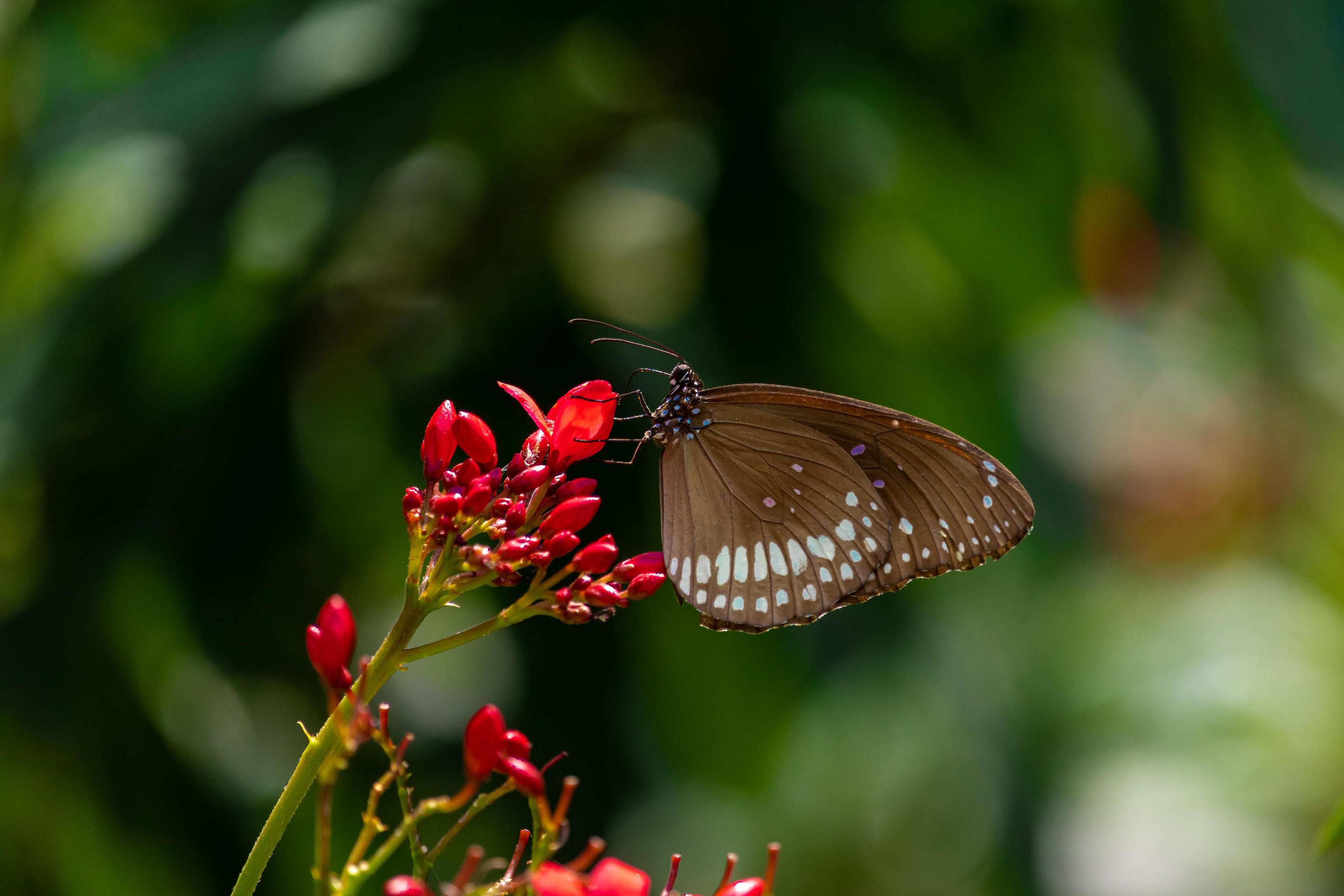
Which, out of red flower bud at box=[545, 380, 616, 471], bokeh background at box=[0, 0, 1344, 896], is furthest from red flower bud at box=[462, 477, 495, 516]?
bokeh background at box=[0, 0, 1344, 896]

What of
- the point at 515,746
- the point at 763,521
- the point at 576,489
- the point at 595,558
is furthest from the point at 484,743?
the point at 763,521

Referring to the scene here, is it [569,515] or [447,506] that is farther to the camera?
[569,515]

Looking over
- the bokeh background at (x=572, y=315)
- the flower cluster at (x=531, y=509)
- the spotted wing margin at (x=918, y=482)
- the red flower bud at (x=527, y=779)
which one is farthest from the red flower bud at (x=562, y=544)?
the bokeh background at (x=572, y=315)

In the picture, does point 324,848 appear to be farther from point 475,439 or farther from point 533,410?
point 533,410

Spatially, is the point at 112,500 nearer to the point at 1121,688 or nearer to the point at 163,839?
the point at 163,839

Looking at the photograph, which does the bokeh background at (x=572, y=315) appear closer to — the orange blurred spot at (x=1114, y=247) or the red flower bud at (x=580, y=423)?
the orange blurred spot at (x=1114, y=247)

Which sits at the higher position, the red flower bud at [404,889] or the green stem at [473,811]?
the red flower bud at [404,889]
